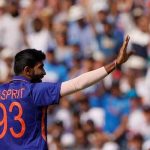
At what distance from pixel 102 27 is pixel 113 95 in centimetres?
200

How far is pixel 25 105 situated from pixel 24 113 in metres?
0.08

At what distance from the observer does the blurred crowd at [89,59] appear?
1220cm

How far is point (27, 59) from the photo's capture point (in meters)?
7.01

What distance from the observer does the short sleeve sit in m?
6.89

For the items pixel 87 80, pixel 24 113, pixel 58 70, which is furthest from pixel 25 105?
pixel 58 70

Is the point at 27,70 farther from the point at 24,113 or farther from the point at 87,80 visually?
the point at 87,80

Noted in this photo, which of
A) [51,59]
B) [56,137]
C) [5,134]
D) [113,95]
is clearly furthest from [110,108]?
[5,134]

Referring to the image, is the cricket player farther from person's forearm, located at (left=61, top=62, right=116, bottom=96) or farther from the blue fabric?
the blue fabric

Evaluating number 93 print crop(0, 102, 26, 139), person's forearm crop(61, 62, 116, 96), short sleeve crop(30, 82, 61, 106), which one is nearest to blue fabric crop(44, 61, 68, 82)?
number 93 print crop(0, 102, 26, 139)

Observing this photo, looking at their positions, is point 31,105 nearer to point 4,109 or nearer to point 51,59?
point 4,109

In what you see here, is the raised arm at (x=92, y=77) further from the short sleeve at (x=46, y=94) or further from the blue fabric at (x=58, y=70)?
the blue fabric at (x=58, y=70)

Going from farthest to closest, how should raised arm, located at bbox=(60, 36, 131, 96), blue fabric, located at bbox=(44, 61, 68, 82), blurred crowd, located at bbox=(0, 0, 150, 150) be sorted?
blue fabric, located at bbox=(44, 61, 68, 82)
blurred crowd, located at bbox=(0, 0, 150, 150)
raised arm, located at bbox=(60, 36, 131, 96)

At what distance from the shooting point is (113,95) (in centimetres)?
1254

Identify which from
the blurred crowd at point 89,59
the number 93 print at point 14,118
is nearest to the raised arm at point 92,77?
the number 93 print at point 14,118
